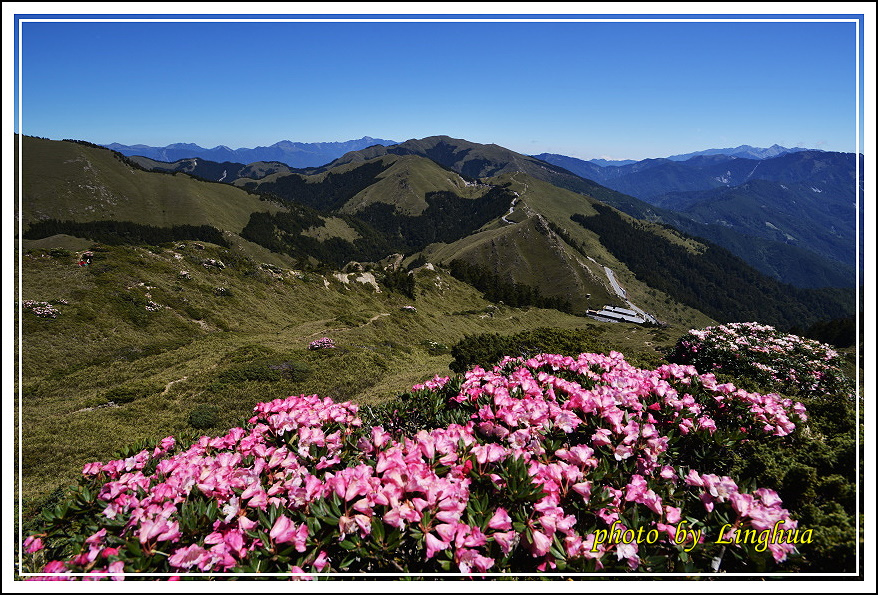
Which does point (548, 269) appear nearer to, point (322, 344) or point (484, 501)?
point (322, 344)

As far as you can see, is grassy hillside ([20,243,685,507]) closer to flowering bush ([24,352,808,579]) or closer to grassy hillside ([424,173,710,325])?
flowering bush ([24,352,808,579])

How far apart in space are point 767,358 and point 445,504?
48.9ft

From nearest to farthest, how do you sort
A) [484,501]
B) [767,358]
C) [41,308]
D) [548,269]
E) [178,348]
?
[484,501] < [767,358] < [178,348] < [41,308] < [548,269]

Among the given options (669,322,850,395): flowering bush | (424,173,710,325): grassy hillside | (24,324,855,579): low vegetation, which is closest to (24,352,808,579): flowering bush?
(24,324,855,579): low vegetation

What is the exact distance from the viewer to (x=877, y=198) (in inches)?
179

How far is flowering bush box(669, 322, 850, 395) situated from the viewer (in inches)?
472

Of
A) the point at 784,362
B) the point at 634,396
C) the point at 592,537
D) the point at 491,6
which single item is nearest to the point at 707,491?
the point at 592,537

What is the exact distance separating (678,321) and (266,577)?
21252 cm

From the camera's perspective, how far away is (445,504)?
11.3ft

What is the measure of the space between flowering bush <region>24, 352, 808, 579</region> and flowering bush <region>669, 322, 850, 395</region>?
888cm

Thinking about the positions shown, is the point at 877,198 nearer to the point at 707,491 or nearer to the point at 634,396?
the point at 634,396

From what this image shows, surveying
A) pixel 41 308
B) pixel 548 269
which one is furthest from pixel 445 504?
pixel 548 269

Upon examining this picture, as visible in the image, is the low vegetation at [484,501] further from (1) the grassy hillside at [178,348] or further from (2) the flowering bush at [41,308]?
(2) the flowering bush at [41,308]

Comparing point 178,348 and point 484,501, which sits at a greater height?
point 484,501
